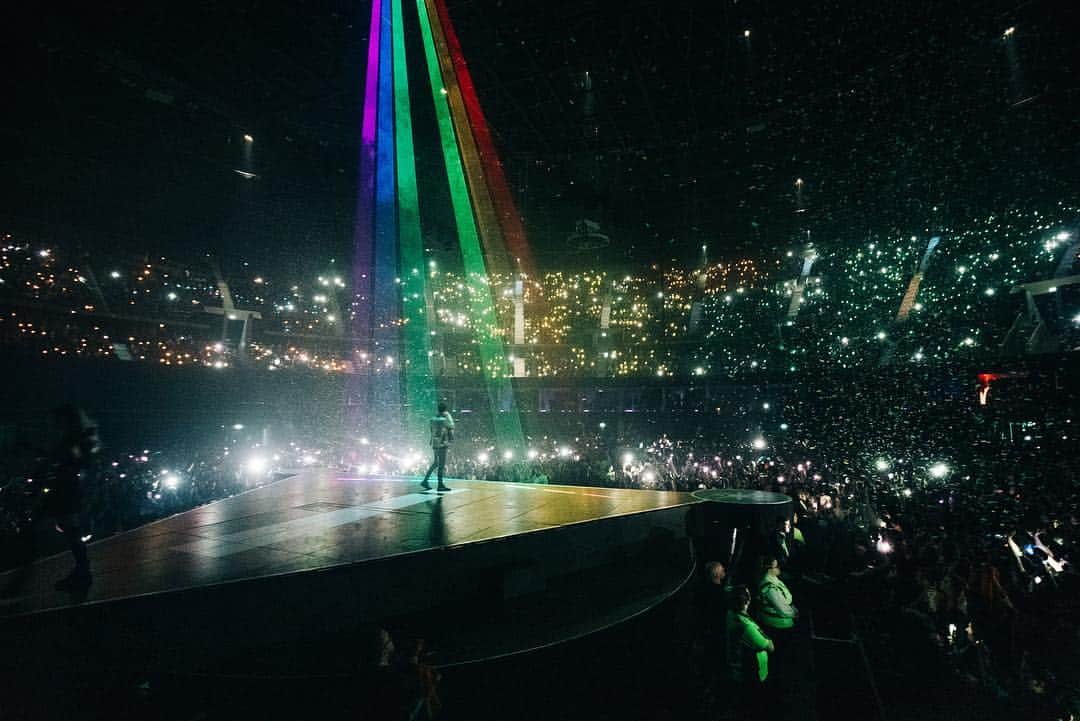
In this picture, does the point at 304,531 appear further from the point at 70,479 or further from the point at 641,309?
the point at 641,309

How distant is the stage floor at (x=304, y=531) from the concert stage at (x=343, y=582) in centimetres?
3

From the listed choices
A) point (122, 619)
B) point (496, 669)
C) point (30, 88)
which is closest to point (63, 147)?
point (30, 88)

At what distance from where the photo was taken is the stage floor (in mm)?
3818

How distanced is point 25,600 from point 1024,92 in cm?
1885

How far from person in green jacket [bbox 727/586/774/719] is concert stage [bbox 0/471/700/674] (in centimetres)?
116

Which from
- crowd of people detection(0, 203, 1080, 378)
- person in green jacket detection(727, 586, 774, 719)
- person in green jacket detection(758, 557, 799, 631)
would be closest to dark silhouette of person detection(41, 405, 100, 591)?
person in green jacket detection(727, 586, 774, 719)

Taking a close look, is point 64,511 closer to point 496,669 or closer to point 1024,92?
point 496,669

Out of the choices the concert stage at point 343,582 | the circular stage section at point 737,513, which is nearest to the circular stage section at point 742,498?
the circular stage section at point 737,513

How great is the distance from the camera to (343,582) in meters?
4.07

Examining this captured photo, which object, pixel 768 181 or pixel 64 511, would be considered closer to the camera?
pixel 64 511

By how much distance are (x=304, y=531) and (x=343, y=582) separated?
174 centimetres

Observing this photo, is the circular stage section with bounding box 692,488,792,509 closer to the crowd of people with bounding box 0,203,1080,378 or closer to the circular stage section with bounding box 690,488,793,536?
the circular stage section with bounding box 690,488,793,536

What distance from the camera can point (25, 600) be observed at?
136 inches

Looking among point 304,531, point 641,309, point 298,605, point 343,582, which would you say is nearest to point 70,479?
point 304,531
